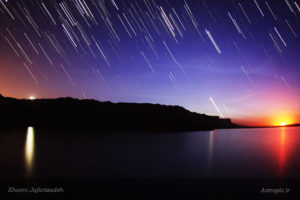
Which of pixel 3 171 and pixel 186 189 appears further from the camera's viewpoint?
pixel 3 171

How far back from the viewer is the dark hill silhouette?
115m

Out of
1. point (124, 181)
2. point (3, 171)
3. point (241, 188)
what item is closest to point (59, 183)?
point (124, 181)

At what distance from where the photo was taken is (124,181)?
1131 cm

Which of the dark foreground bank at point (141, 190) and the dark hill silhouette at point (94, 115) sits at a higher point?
the dark hill silhouette at point (94, 115)

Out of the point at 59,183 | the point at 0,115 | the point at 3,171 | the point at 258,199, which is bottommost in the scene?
the point at 258,199

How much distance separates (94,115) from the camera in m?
133

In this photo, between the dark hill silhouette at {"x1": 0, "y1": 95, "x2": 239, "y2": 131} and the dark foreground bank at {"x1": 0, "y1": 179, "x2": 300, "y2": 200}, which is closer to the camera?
the dark foreground bank at {"x1": 0, "y1": 179, "x2": 300, "y2": 200}

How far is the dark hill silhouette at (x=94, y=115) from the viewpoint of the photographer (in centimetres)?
11525

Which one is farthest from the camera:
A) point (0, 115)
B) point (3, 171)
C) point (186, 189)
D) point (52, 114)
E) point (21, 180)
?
point (52, 114)

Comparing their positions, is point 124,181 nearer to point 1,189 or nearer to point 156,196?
point 156,196

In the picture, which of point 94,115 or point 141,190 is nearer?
point 141,190

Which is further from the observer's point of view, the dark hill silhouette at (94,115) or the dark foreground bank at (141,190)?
the dark hill silhouette at (94,115)

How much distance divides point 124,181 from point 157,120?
122816 millimetres

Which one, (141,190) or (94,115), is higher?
(94,115)
